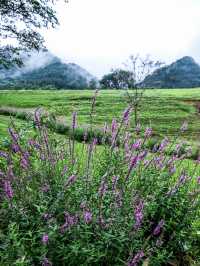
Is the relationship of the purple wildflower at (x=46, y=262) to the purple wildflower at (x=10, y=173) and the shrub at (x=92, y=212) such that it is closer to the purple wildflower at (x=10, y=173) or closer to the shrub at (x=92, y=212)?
the shrub at (x=92, y=212)

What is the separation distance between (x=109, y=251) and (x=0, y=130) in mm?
12348

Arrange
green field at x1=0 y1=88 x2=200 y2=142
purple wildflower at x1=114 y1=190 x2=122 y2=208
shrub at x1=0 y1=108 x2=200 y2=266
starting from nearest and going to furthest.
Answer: shrub at x1=0 y1=108 x2=200 y2=266 → purple wildflower at x1=114 y1=190 x2=122 y2=208 → green field at x1=0 y1=88 x2=200 y2=142

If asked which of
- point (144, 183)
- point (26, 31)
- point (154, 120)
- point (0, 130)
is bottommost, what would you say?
point (154, 120)

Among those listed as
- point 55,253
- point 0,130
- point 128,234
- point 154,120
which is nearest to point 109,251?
point 128,234

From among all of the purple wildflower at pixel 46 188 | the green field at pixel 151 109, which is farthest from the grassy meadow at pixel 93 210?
the green field at pixel 151 109

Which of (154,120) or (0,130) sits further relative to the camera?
(154,120)

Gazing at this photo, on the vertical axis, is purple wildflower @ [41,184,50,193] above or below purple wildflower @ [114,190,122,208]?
above

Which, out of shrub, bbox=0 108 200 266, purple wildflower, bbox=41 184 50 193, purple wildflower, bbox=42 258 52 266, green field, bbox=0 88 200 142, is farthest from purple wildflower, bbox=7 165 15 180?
green field, bbox=0 88 200 142

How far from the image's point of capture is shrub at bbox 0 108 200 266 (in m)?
3.99

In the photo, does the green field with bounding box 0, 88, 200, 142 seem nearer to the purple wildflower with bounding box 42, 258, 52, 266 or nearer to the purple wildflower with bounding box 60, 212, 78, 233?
the purple wildflower with bounding box 60, 212, 78, 233

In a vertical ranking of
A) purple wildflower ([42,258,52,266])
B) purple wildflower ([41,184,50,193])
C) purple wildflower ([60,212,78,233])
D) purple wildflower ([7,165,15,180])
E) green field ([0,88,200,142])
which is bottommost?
green field ([0,88,200,142])

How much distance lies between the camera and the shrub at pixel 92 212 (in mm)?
3988

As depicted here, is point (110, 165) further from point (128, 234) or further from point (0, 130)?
point (0, 130)

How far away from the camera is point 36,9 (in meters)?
17.3
